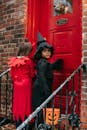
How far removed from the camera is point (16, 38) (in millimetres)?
6672

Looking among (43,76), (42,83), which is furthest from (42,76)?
(42,83)

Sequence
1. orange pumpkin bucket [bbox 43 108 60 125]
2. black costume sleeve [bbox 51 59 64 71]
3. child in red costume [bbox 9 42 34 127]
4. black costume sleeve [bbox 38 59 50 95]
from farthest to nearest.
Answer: black costume sleeve [bbox 51 59 64 71]
child in red costume [bbox 9 42 34 127]
black costume sleeve [bbox 38 59 50 95]
orange pumpkin bucket [bbox 43 108 60 125]

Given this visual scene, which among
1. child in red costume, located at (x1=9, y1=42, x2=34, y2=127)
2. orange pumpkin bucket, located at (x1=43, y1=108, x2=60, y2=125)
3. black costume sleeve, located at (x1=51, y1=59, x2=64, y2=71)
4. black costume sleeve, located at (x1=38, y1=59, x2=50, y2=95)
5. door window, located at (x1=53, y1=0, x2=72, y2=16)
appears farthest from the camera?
door window, located at (x1=53, y1=0, x2=72, y2=16)

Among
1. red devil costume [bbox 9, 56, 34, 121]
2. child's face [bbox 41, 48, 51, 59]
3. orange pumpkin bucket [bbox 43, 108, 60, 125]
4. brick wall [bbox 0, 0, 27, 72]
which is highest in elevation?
brick wall [bbox 0, 0, 27, 72]

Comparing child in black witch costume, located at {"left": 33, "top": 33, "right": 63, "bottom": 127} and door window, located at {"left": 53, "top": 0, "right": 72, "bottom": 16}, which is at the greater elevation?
door window, located at {"left": 53, "top": 0, "right": 72, "bottom": 16}

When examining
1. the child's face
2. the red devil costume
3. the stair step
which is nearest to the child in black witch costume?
the child's face

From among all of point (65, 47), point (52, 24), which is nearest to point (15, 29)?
point (52, 24)

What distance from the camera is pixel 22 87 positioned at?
5.41 meters

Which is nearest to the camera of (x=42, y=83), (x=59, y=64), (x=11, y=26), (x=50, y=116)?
(x=50, y=116)

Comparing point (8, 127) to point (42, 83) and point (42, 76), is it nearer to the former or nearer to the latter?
point (42, 83)

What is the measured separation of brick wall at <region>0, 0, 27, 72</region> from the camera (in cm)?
655

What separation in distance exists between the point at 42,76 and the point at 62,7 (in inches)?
63.6

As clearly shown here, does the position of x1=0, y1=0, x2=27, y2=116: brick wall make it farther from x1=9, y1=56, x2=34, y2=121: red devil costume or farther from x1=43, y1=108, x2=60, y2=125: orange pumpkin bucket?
x1=43, y1=108, x2=60, y2=125: orange pumpkin bucket

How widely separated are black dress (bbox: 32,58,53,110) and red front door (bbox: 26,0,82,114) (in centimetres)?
55
